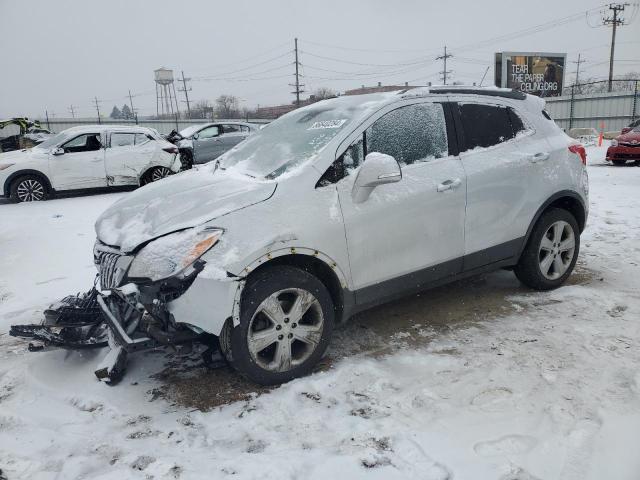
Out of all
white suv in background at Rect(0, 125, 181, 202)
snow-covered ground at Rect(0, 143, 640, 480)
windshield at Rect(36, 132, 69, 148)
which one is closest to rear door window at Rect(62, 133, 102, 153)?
white suv in background at Rect(0, 125, 181, 202)

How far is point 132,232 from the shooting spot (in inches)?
119

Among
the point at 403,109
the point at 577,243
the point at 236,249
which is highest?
the point at 403,109

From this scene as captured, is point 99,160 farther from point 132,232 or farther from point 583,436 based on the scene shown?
point 583,436

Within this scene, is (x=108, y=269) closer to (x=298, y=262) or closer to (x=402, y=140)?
(x=298, y=262)

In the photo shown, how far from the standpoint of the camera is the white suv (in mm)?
2789

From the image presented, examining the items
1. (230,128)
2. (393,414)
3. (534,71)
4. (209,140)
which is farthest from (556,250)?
(534,71)

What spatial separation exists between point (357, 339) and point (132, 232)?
5.93 ft

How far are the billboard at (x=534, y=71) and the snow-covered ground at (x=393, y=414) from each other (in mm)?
25622

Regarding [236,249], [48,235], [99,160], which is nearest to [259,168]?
[236,249]

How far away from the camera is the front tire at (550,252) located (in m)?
4.25

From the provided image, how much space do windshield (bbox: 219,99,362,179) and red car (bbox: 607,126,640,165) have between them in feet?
40.2

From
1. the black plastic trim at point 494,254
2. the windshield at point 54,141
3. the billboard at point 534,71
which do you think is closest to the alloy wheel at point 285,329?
the black plastic trim at point 494,254

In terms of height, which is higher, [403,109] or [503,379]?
[403,109]

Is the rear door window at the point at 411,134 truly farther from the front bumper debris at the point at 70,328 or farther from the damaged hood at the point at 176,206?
the front bumper debris at the point at 70,328
